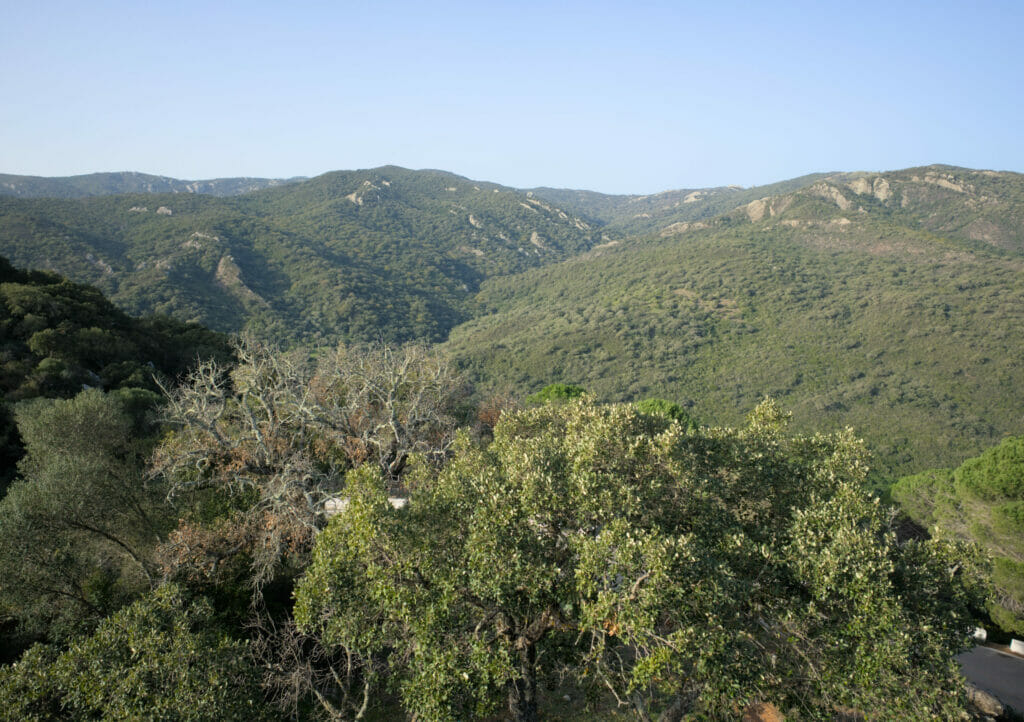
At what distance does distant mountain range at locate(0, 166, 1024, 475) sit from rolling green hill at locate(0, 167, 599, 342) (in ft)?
1.74

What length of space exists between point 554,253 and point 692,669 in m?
147

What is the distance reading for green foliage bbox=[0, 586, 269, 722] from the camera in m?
7.56

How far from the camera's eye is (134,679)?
7750mm

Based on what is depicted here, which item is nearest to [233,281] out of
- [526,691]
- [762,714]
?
[526,691]

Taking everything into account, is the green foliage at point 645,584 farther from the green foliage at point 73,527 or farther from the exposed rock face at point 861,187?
the exposed rock face at point 861,187

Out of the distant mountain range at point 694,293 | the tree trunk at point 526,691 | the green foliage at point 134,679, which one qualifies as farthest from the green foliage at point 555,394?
the green foliage at point 134,679

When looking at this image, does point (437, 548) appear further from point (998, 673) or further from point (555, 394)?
point (555, 394)

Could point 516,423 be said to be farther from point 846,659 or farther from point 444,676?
point 846,659

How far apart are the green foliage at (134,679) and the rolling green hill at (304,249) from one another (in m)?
59.3

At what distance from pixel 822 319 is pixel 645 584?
74985mm

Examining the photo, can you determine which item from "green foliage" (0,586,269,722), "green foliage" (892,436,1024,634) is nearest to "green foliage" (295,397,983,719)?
"green foliage" (0,586,269,722)

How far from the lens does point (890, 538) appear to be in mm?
9195

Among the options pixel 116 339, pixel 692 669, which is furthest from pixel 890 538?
pixel 116 339

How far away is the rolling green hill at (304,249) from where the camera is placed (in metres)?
64.8
